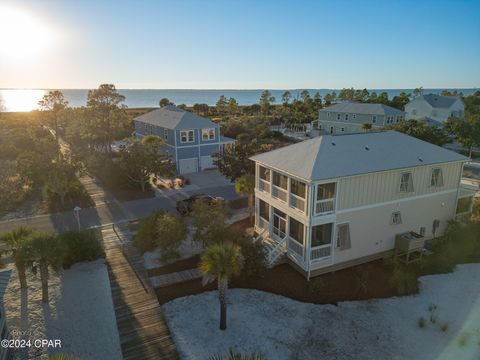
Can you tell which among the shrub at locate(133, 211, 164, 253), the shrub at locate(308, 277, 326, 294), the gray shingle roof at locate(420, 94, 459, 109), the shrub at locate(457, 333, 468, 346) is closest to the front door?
the shrub at locate(308, 277, 326, 294)

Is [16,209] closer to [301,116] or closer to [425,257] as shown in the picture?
[425,257]

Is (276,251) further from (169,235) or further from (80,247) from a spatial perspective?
(80,247)

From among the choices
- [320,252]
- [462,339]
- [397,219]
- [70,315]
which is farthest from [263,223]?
[70,315]

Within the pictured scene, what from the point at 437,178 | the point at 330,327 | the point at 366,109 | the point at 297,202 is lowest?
the point at 330,327

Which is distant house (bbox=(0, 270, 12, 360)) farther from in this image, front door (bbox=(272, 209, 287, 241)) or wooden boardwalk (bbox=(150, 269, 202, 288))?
front door (bbox=(272, 209, 287, 241))

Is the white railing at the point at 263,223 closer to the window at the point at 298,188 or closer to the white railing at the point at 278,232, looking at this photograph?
the white railing at the point at 278,232

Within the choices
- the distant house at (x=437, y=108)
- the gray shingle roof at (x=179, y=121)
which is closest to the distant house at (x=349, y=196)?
the gray shingle roof at (x=179, y=121)
